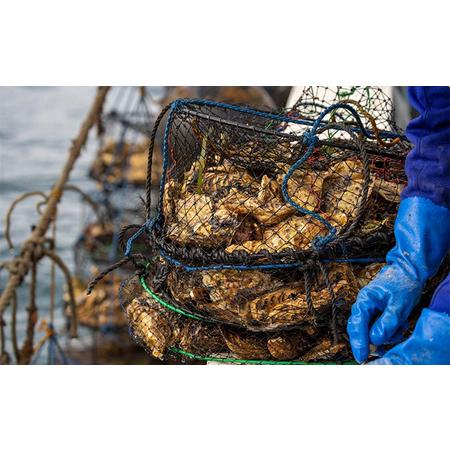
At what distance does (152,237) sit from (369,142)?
2.68 ft

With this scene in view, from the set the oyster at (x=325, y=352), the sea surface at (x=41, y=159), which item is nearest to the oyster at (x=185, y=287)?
the oyster at (x=325, y=352)

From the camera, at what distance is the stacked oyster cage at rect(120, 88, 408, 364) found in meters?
2.21

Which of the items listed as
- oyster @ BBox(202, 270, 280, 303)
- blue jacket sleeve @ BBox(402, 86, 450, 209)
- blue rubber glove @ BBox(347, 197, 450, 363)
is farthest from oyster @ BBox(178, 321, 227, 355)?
blue jacket sleeve @ BBox(402, 86, 450, 209)

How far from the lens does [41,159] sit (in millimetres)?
11133

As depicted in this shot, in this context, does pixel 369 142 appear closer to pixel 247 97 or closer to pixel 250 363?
pixel 250 363

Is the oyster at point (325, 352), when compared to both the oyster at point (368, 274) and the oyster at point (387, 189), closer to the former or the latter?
the oyster at point (368, 274)

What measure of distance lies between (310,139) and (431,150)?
37cm

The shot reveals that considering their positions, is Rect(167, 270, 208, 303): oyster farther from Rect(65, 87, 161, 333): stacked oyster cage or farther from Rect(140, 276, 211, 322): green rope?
Rect(65, 87, 161, 333): stacked oyster cage

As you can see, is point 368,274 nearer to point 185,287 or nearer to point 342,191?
point 342,191

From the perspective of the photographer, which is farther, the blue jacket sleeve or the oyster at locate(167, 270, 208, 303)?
the oyster at locate(167, 270, 208, 303)

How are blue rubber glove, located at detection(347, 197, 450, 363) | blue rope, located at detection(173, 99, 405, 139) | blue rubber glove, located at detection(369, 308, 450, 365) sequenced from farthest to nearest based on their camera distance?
blue rope, located at detection(173, 99, 405, 139)
blue rubber glove, located at detection(347, 197, 450, 363)
blue rubber glove, located at detection(369, 308, 450, 365)

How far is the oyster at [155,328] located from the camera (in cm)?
248

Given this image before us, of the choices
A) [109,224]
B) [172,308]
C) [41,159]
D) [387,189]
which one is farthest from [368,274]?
[41,159]
